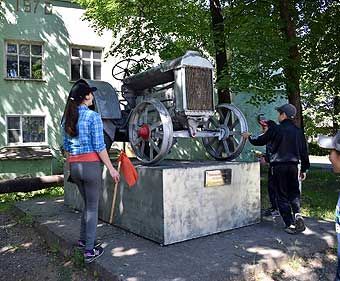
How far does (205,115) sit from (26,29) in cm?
1238

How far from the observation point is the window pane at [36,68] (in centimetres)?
1562

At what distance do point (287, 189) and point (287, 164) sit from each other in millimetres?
363

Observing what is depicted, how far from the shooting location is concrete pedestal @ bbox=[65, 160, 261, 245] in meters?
4.60

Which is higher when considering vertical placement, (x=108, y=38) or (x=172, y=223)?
(x=108, y=38)

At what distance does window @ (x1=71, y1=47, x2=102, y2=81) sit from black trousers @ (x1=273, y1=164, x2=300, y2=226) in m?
12.9

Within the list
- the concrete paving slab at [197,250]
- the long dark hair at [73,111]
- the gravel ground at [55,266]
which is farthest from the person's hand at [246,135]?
the long dark hair at [73,111]

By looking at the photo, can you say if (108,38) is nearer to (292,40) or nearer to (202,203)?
(292,40)

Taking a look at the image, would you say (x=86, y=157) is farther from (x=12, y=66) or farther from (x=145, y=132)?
(x=12, y=66)

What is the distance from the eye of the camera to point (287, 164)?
498 centimetres

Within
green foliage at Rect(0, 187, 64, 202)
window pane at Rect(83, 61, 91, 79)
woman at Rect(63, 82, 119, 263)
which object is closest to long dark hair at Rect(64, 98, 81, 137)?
woman at Rect(63, 82, 119, 263)

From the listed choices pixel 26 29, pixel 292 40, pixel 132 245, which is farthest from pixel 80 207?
pixel 26 29

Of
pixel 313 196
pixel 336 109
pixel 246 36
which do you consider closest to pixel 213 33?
pixel 246 36

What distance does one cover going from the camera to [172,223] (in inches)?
182

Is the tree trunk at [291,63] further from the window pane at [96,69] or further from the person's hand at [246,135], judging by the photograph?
the window pane at [96,69]
